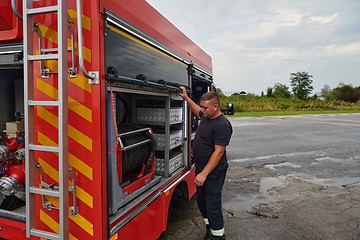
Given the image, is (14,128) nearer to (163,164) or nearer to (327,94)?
(163,164)

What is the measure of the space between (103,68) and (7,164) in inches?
52.5

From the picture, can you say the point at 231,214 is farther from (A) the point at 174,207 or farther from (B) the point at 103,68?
(B) the point at 103,68

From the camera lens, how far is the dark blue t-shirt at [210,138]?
321cm

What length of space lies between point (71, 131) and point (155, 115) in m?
1.68

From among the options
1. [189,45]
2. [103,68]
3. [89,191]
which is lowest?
[89,191]

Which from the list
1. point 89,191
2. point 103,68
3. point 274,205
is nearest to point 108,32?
point 103,68

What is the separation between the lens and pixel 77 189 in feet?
6.73

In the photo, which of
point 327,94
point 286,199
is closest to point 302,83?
point 327,94

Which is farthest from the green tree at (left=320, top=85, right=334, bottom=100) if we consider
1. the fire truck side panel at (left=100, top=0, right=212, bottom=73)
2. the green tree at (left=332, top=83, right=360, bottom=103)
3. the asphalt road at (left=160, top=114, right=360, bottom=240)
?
the fire truck side panel at (left=100, top=0, right=212, bottom=73)

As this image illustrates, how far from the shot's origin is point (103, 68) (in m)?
1.97

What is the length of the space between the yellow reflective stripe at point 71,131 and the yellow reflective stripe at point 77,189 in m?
0.28


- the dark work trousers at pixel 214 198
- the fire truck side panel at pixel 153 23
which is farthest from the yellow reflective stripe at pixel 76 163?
the dark work trousers at pixel 214 198

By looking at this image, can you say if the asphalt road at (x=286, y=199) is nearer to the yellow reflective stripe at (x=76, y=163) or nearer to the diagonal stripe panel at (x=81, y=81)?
the yellow reflective stripe at (x=76, y=163)

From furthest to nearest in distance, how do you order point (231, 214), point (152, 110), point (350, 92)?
point (350, 92)
point (231, 214)
point (152, 110)
